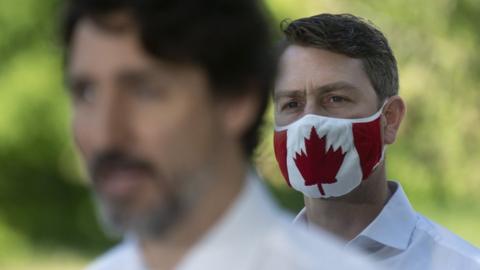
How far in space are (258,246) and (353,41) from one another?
2390 millimetres

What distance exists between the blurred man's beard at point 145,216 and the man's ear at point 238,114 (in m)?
0.17

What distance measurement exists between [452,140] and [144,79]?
43.7 feet

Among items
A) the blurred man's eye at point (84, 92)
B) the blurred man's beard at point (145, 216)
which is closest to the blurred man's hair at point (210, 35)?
the blurred man's eye at point (84, 92)

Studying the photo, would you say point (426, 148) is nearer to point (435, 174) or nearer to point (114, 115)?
point (435, 174)

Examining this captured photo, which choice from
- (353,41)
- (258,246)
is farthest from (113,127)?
(353,41)

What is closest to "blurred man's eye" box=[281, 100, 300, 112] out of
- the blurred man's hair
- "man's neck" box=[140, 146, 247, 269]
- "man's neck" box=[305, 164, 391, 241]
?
"man's neck" box=[305, 164, 391, 241]

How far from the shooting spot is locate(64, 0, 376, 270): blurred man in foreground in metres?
2.59

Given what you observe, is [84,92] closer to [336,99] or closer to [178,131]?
[178,131]

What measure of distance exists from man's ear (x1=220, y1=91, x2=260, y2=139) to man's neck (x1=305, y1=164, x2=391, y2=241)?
2.15 meters

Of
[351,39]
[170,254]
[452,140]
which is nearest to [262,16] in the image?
[170,254]

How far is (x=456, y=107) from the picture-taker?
15938 millimetres

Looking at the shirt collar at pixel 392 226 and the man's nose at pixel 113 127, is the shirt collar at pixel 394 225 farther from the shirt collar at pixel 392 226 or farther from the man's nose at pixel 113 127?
the man's nose at pixel 113 127

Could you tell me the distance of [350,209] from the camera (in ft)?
16.1

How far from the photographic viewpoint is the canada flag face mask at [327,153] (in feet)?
Result: 16.0
